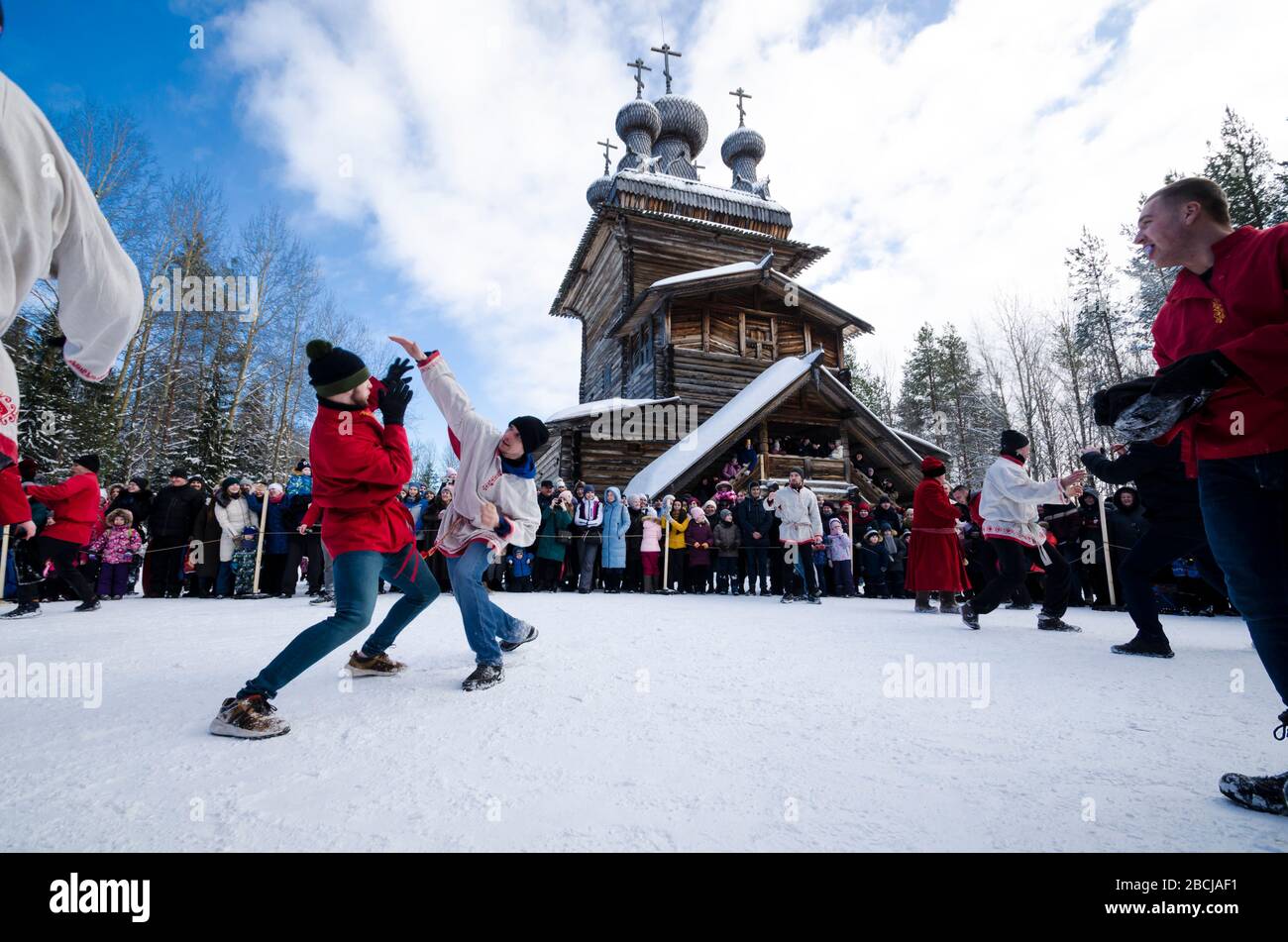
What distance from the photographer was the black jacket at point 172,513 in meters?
9.59

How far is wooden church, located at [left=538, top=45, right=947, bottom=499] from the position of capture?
15914 millimetres

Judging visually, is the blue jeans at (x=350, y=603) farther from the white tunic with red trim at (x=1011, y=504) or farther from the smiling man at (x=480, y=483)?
the white tunic with red trim at (x=1011, y=504)

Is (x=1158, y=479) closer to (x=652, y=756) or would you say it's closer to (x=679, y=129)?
(x=652, y=756)

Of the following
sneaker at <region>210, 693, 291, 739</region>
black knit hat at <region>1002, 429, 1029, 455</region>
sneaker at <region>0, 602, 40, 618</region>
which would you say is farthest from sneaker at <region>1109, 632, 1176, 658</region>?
sneaker at <region>0, 602, 40, 618</region>

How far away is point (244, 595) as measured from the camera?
372 inches

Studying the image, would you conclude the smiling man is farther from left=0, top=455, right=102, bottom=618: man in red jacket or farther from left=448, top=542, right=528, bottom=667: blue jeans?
left=0, top=455, right=102, bottom=618: man in red jacket

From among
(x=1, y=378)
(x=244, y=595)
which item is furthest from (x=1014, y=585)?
(x=244, y=595)

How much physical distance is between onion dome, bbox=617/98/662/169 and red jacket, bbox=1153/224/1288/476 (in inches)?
1205

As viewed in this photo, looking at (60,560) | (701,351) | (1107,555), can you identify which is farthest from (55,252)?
(701,351)

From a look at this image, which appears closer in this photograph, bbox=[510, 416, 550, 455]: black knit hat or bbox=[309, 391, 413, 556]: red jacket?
bbox=[309, 391, 413, 556]: red jacket

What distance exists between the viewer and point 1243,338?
6.22 feet

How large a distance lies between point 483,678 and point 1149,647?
496 centimetres
